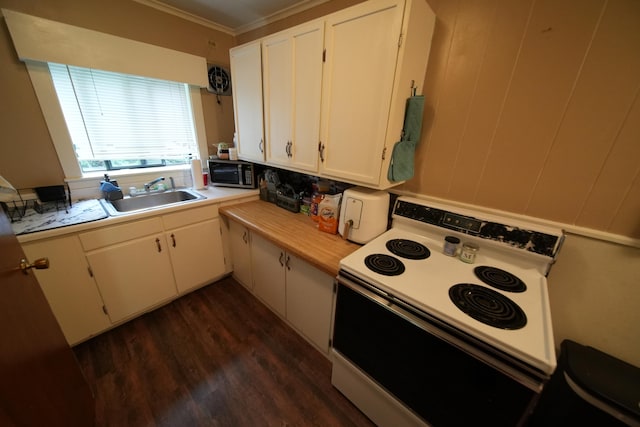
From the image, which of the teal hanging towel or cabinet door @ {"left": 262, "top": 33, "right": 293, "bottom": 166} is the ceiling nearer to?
cabinet door @ {"left": 262, "top": 33, "right": 293, "bottom": 166}

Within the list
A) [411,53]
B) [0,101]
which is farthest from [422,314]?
[0,101]

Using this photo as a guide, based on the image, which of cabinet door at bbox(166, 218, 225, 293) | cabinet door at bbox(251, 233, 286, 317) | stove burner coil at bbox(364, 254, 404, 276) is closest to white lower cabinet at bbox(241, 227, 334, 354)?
cabinet door at bbox(251, 233, 286, 317)

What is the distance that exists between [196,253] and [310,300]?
1.16 meters

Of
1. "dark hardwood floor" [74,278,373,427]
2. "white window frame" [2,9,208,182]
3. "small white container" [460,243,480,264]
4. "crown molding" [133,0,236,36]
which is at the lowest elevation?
"dark hardwood floor" [74,278,373,427]

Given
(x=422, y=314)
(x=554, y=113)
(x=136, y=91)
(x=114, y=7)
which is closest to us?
(x=422, y=314)

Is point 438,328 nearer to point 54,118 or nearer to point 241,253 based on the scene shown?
point 241,253

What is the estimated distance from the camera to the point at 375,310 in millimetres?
1001

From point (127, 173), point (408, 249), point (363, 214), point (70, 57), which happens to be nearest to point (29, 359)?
point (363, 214)

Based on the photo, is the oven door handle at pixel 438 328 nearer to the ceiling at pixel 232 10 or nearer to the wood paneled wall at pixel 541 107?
the wood paneled wall at pixel 541 107

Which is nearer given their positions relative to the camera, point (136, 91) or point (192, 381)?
point (192, 381)

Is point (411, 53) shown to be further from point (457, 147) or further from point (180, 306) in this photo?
point (180, 306)

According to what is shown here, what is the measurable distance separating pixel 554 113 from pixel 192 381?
2.47m

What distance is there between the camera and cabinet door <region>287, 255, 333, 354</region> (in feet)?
4.50

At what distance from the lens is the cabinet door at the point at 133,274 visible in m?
1.51
